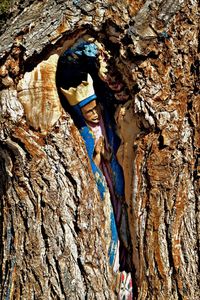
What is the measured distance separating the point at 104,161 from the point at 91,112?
0.25m

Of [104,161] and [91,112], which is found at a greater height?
[91,112]

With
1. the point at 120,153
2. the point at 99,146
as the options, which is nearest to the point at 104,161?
the point at 99,146

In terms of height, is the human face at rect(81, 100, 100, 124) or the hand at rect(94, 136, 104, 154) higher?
the human face at rect(81, 100, 100, 124)

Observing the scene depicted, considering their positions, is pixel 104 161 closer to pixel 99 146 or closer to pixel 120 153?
pixel 99 146

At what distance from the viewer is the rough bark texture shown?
10.7 feet

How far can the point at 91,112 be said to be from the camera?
3523 millimetres

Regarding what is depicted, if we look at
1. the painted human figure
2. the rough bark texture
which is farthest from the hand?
the rough bark texture

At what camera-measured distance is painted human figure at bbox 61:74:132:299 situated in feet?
11.4

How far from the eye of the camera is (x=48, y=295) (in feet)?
10.9

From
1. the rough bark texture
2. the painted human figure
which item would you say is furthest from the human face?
the rough bark texture

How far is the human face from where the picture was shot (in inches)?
138

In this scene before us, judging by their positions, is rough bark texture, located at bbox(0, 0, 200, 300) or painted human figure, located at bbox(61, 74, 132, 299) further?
painted human figure, located at bbox(61, 74, 132, 299)

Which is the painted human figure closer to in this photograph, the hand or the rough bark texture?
the hand

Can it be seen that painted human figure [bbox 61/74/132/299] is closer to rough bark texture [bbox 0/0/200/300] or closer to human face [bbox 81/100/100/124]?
human face [bbox 81/100/100/124]
